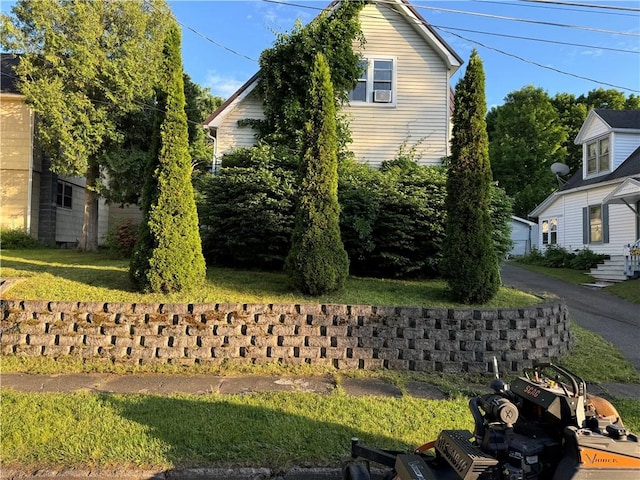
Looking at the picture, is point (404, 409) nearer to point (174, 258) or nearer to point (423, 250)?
point (174, 258)

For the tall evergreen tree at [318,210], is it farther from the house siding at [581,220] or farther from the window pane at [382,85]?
the house siding at [581,220]

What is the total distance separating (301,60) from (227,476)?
9994 millimetres

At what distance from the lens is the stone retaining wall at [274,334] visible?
5.47 m

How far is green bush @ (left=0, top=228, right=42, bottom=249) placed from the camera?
14008 mm

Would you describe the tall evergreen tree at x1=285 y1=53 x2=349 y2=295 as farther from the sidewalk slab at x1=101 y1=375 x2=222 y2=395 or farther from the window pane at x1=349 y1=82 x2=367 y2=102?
the window pane at x1=349 y1=82 x2=367 y2=102

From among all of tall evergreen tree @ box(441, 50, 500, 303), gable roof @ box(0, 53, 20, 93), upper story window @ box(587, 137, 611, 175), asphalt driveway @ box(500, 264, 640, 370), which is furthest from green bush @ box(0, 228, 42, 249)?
upper story window @ box(587, 137, 611, 175)

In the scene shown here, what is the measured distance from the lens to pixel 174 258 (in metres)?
6.25

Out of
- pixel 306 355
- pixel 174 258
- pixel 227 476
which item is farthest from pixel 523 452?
pixel 174 258

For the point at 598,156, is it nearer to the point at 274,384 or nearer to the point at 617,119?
the point at 617,119

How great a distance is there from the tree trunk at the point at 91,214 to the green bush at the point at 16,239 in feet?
6.70

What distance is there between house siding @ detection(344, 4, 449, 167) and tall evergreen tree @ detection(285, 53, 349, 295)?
5.45 metres

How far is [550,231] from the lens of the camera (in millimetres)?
21844

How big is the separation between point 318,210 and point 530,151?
97.4ft

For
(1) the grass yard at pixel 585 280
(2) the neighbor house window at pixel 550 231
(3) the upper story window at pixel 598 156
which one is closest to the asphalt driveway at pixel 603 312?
(1) the grass yard at pixel 585 280
